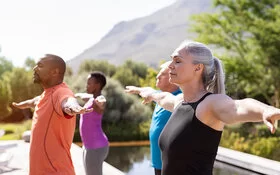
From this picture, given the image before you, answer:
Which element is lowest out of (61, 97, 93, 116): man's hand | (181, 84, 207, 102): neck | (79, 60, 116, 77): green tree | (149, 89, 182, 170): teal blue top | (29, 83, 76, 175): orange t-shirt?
(79, 60, 116, 77): green tree

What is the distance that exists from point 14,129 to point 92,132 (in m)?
23.6

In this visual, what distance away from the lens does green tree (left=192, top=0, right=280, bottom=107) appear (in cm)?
2122

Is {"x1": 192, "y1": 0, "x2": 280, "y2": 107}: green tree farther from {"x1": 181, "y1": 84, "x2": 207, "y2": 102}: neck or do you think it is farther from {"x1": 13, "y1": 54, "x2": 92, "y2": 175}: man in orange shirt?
{"x1": 181, "y1": 84, "x2": 207, "y2": 102}: neck

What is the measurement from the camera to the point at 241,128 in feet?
66.2

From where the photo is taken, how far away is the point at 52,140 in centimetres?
322

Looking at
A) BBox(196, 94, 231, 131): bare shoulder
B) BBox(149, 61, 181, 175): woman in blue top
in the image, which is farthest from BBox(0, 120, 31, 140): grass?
BBox(196, 94, 231, 131): bare shoulder

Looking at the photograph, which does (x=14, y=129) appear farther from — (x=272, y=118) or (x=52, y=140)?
(x=272, y=118)

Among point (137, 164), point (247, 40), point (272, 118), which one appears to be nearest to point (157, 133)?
point (272, 118)

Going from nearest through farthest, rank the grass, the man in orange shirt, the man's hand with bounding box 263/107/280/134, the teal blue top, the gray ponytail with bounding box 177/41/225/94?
the man's hand with bounding box 263/107/280/134 → the gray ponytail with bounding box 177/41/225/94 → the man in orange shirt → the teal blue top → the grass

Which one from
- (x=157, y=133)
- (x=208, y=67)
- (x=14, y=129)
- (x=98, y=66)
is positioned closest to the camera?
(x=208, y=67)

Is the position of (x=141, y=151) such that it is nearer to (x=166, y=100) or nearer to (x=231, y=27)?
(x=231, y=27)

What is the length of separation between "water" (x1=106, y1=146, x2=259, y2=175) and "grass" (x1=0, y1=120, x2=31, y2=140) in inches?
214

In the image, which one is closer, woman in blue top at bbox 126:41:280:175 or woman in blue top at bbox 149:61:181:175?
woman in blue top at bbox 126:41:280:175

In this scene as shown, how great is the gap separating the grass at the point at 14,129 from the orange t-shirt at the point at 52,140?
18968 millimetres
